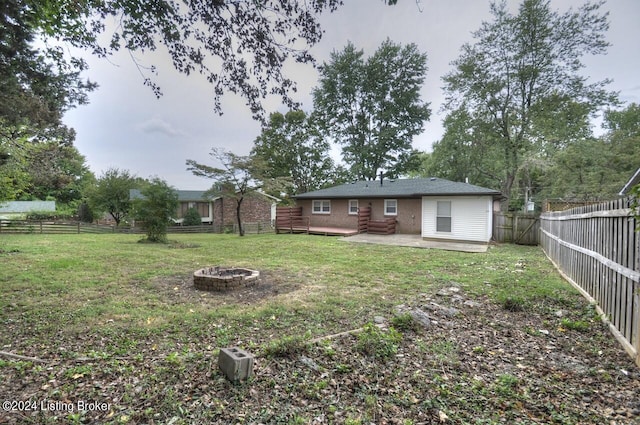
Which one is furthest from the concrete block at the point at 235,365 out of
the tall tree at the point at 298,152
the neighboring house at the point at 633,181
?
the tall tree at the point at 298,152

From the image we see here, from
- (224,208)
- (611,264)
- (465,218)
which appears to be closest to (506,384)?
(611,264)

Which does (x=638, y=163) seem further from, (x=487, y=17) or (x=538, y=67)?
(x=487, y=17)

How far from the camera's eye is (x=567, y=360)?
123 inches

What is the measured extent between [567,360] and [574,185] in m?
24.2

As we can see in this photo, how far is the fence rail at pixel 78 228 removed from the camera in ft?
60.0

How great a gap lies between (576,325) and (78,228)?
2547cm

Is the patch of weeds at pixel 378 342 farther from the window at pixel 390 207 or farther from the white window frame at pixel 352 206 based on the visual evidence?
the white window frame at pixel 352 206

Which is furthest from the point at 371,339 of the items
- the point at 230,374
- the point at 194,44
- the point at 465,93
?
the point at 465,93

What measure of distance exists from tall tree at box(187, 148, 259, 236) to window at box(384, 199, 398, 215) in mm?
7909

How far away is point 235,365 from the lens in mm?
2605

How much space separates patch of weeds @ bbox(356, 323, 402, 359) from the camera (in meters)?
3.20

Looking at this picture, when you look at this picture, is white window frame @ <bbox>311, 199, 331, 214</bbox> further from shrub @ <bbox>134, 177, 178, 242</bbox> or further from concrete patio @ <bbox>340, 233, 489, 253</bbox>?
shrub @ <bbox>134, 177, 178, 242</bbox>

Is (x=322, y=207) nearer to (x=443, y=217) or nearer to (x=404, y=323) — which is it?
(x=443, y=217)

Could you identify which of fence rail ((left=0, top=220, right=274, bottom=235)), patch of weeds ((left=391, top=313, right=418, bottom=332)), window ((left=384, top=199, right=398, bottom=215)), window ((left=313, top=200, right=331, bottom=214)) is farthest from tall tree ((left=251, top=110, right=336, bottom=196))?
patch of weeds ((left=391, top=313, right=418, bottom=332))
